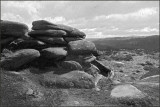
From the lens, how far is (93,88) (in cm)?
1880

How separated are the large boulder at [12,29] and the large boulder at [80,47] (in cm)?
560

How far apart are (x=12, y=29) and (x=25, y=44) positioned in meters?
2.11

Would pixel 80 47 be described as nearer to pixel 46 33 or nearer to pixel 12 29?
pixel 46 33

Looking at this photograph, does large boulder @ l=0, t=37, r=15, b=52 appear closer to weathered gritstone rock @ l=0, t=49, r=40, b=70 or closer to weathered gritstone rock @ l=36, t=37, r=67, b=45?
weathered gritstone rock @ l=0, t=49, r=40, b=70

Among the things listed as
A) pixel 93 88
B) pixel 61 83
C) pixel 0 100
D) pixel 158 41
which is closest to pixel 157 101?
pixel 93 88

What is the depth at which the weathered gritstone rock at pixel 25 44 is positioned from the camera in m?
22.3

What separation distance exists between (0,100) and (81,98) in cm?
577

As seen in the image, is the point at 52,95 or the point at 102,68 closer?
the point at 52,95

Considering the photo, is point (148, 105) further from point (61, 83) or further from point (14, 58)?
point (14, 58)

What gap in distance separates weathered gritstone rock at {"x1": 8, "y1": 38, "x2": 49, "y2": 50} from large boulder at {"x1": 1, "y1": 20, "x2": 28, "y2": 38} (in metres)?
0.77

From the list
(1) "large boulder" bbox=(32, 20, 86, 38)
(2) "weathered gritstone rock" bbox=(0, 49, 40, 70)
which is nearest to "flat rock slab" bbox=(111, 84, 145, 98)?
(2) "weathered gritstone rock" bbox=(0, 49, 40, 70)

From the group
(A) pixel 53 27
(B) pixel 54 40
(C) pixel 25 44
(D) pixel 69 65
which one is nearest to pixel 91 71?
(D) pixel 69 65

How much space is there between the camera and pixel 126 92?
16.6 metres

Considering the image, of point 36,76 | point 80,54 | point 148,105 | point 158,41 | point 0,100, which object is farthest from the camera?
point 158,41
